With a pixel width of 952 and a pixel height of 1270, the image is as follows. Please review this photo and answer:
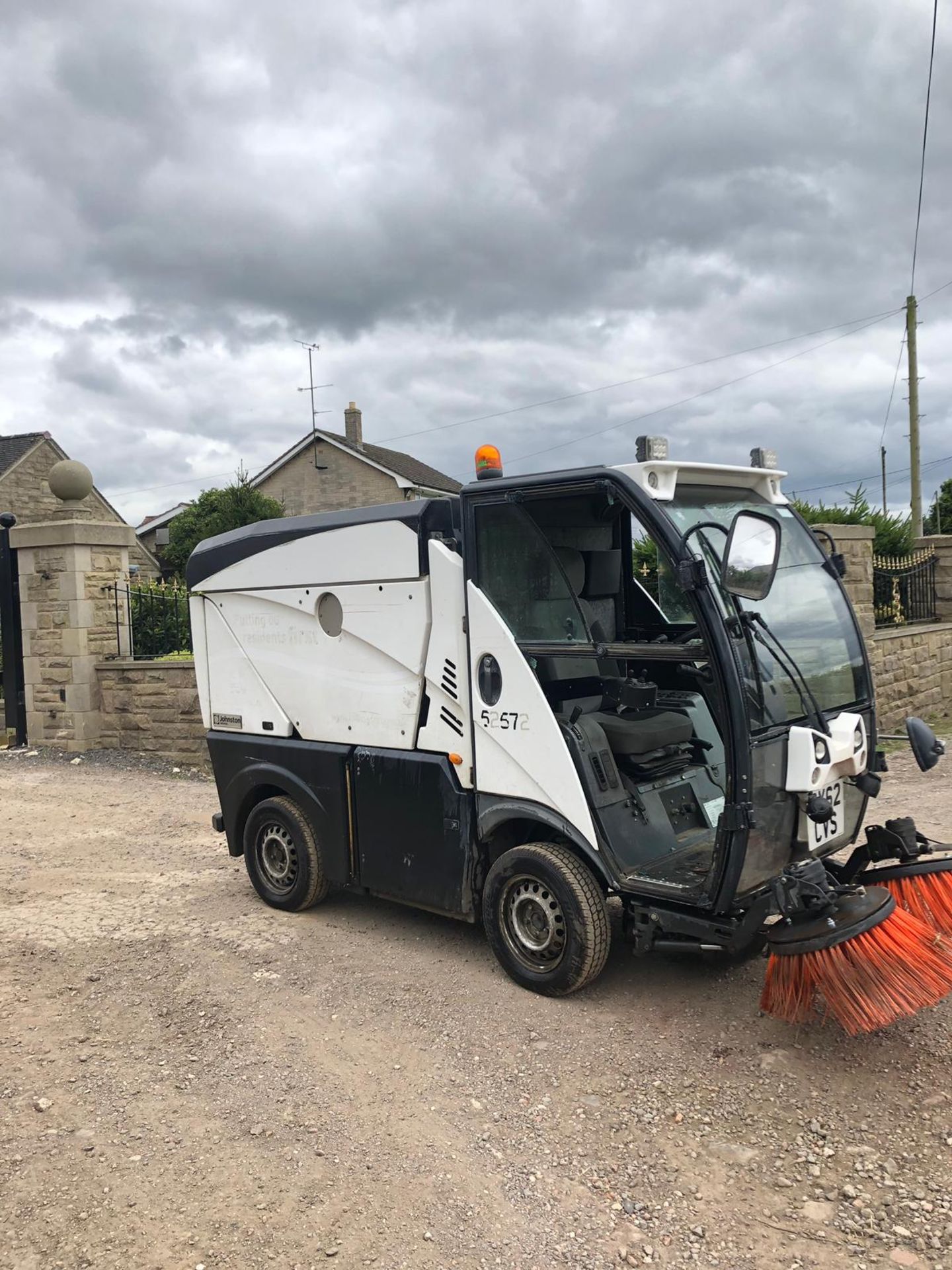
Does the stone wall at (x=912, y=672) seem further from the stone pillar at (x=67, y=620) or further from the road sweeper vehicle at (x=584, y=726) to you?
the stone pillar at (x=67, y=620)

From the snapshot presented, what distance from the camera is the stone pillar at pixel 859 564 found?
10.9 meters

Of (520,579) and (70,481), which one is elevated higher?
(70,481)

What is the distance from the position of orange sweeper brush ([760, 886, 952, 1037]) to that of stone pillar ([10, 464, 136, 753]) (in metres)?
10.1

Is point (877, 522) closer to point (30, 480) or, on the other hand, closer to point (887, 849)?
A: point (887, 849)

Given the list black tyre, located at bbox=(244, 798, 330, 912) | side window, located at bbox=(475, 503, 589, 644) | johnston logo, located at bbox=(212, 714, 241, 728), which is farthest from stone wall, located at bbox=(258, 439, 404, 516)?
side window, located at bbox=(475, 503, 589, 644)

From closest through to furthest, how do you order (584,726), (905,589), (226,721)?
(584,726) < (226,721) < (905,589)

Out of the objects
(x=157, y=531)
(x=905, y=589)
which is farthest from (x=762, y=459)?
(x=157, y=531)

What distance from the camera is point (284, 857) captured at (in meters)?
5.89

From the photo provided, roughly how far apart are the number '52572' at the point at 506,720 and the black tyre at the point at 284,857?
5.22 feet

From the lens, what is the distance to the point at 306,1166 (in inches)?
132

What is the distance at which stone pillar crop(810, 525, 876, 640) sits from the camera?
1095 cm

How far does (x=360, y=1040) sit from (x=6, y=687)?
32.2 ft

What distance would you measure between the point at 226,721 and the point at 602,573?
2589 mm

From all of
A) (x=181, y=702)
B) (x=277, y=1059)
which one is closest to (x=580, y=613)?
(x=277, y=1059)
